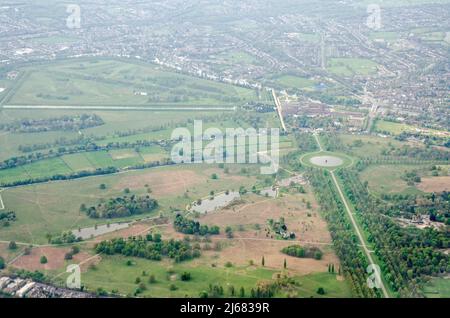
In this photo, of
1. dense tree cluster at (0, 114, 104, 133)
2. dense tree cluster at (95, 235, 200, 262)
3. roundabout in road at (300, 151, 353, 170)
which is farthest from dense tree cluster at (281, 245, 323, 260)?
dense tree cluster at (0, 114, 104, 133)

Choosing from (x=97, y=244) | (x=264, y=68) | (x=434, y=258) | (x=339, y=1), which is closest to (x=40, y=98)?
(x=264, y=68)

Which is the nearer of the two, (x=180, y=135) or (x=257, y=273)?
(x=257, y=273)

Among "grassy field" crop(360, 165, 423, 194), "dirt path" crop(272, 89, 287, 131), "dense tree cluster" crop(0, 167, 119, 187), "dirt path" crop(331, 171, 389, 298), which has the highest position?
"dirt path" crop(272, 89, 287, 131)

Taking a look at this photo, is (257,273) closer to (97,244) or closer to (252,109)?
(97,244)

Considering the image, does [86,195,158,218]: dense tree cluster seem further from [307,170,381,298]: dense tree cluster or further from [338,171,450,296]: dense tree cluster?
[338,171,450,296]: dense tree cluster

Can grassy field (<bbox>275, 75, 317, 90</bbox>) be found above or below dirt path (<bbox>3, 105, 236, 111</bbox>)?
above

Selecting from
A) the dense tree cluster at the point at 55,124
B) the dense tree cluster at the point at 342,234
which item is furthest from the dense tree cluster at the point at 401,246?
the dense tree cluster at the point at 55,124
